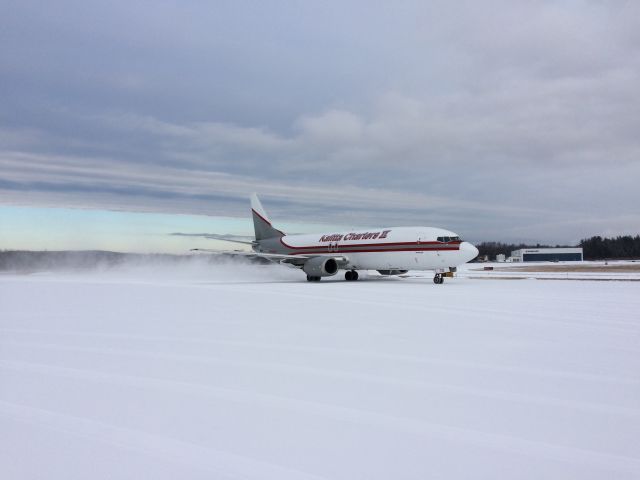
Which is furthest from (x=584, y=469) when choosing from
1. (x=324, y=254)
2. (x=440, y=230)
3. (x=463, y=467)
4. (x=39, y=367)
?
(x=324, y=254)

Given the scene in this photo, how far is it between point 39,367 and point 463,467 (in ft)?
18.9

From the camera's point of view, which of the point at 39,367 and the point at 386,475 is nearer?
the point at 386,475

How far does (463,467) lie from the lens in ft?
12.1

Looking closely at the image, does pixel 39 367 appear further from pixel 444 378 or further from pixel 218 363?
pixel 444 378

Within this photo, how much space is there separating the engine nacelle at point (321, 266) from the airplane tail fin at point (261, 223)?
9.48 m

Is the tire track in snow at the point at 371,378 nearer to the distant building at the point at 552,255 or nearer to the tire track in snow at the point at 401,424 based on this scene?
the tire track in snow at the point at 401,424

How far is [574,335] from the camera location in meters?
9.52

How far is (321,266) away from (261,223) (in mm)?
12638

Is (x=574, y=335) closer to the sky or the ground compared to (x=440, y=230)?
closer to the ground

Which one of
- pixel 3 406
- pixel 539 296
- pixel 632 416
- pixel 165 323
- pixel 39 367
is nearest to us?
pixel 632 416

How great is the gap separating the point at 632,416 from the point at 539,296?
14.7 metres

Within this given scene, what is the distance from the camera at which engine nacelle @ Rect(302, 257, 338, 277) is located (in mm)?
32406

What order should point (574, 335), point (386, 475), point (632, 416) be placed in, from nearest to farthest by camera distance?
point (386, 475) < point (632, 416) < point (574, 335)

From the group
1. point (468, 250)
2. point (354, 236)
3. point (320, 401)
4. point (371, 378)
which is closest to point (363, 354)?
point (371, 378)
